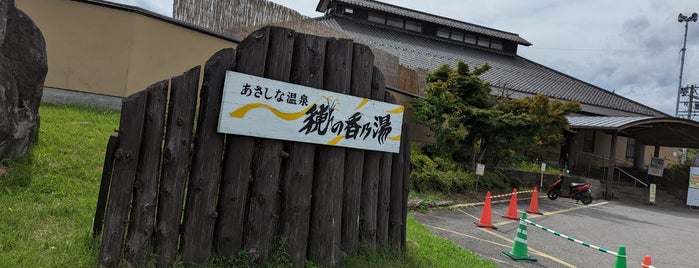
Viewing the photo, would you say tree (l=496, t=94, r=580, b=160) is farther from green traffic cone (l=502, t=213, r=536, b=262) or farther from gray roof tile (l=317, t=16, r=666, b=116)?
green traffic cone (l=502, t=213, r=536, b=262)

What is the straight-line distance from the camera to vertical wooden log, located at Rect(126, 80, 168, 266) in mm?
3000

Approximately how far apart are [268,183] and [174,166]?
28.9 inches

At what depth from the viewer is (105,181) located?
308 centimetres

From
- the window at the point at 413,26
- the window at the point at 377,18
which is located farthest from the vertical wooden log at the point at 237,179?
the window at the point at 413,26

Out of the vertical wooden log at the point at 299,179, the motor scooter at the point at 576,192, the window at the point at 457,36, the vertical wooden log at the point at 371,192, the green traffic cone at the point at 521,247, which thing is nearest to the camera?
the vertical wooden log at the point at 299,179

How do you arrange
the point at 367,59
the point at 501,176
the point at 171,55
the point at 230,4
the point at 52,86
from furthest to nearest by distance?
the point at 501,176 → the point at 230,4 → the point at 171,55 → the point at 52,86 → the point at 367,59

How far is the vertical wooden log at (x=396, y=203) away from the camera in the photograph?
14.7 feet

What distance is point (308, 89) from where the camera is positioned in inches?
145

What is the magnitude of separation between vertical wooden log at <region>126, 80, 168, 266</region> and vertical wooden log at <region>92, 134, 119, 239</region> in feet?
0.61

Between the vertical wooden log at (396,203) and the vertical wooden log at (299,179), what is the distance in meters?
1.09

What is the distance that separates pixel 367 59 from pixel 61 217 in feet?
10.6

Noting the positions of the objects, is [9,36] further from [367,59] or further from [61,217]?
[367,59]

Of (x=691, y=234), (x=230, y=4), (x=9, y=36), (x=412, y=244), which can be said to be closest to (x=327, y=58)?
(x=412, y=244)

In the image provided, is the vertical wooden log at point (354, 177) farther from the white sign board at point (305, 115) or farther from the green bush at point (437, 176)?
the green bush at point (437, 176)
